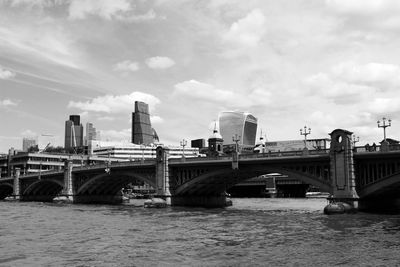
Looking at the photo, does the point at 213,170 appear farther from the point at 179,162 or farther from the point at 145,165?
the point at 145,165

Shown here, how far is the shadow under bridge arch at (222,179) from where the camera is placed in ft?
253

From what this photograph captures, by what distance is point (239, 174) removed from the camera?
94.1 metres

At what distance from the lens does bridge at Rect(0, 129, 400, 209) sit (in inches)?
2712

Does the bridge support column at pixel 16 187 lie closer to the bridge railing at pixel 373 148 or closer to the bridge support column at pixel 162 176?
the bridge support column at pixel 162 176

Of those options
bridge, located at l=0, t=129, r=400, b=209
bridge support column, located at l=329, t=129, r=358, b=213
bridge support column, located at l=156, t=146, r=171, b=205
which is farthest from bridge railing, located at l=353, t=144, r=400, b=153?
bridge support column, located at l=156, t=146, r=171, b=205

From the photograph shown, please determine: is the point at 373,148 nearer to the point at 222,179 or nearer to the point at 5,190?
the point at 222,179

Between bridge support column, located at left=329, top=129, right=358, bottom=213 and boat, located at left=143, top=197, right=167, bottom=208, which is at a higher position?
bridge support column, located at left=329, top=129, right=358, bottom=213

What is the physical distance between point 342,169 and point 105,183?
7518 centimetres

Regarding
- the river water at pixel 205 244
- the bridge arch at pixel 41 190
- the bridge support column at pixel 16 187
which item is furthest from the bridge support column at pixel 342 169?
the bridge support column at pixel 16 187

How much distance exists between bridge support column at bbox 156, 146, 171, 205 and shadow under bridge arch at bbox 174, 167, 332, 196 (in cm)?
224

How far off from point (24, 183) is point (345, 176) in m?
120

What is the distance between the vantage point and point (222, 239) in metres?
42.8

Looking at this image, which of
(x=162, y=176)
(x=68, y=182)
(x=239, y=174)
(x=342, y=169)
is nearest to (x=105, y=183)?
(x=68, y=182)

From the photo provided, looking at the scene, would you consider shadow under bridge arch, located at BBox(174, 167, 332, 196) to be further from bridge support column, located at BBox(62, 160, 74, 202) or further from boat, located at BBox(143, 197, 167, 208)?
bridge support column, located at BBox(62, 160, 74, 202)
